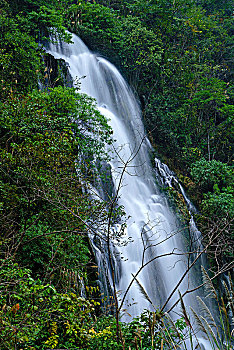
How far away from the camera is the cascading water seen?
22.8 ft

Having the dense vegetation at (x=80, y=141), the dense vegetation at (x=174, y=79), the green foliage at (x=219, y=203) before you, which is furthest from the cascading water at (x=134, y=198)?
the green foliage at (x=219, y=203)

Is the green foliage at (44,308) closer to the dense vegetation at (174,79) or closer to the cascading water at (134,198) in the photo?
the cascading water at (134,198)

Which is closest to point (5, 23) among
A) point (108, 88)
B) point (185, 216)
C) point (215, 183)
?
point (108, 88)

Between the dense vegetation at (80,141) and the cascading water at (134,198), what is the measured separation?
95cm

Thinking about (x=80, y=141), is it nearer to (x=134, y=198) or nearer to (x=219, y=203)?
(x=134, y=198)

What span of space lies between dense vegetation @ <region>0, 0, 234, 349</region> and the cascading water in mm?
949

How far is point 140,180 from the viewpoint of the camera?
390 inches

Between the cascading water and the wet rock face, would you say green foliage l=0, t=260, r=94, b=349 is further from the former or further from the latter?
the wet rock face

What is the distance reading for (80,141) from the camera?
5898 mm

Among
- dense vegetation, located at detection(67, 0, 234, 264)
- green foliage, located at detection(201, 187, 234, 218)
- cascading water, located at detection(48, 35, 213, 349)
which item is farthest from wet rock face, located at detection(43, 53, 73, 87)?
green foliage, located at detection(201, 187, 234, 218)

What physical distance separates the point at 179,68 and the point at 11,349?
14.0 m

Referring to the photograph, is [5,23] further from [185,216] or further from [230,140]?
[230,140]

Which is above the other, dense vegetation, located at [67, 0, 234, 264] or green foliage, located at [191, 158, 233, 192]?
dense vegetation, located at [67, 0, 234, 264]

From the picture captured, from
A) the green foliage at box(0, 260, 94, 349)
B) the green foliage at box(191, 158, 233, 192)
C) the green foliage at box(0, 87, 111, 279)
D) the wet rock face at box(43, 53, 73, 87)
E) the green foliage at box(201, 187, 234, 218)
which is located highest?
the wet rock face at box(43, 53, 73, 87)
